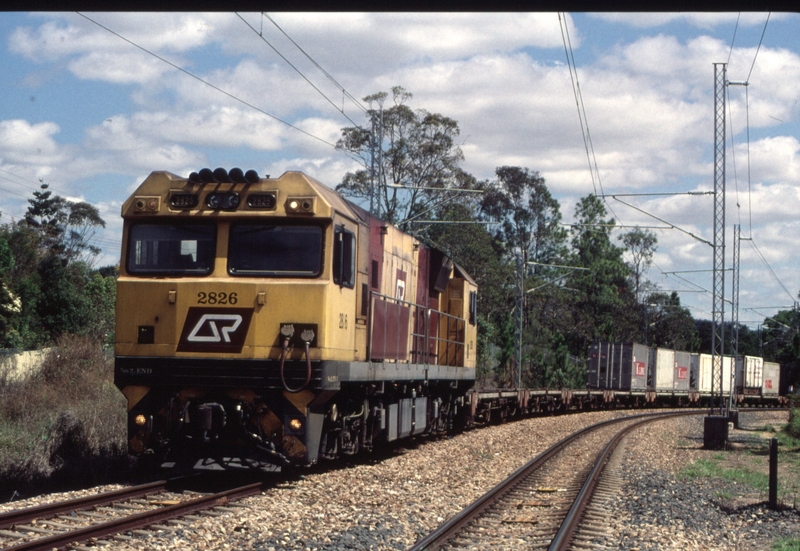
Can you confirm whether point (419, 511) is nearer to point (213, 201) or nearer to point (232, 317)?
point (232, 317)

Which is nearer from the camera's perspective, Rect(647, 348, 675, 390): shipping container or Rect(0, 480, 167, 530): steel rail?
Rect(0, 480, 167, 530): steel rail

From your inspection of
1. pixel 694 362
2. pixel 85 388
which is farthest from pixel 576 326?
pixel 85 388

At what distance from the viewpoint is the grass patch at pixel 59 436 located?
11.8 m

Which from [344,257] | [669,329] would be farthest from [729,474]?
[669,329]

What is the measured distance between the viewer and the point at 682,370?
52.9 m

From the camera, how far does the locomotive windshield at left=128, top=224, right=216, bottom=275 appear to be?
1120 cm

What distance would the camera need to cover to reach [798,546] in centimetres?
941

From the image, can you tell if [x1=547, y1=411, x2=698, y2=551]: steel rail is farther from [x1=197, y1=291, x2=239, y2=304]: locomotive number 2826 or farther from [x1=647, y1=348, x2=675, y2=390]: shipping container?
[x1=647, y1=348, x2=675, y2=390]: shipping container

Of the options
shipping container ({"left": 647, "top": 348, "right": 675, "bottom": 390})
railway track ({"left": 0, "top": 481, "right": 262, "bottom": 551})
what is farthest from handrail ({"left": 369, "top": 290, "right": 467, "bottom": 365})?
shipping container ({"left": 647, "top": 348, "right": 675, "bottom": 390})

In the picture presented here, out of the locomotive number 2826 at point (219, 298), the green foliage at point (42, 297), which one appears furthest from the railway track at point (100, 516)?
the green foliage at point (42, 297)

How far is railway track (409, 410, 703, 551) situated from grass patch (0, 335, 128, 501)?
5.12 meters

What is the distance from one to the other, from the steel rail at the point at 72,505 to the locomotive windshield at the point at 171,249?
2.63 metres

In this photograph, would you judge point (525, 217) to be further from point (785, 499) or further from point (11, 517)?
point (11, 517)

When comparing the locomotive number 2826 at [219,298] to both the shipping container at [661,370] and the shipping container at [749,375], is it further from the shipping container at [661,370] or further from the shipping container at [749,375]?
the shipping container at [749,375]
